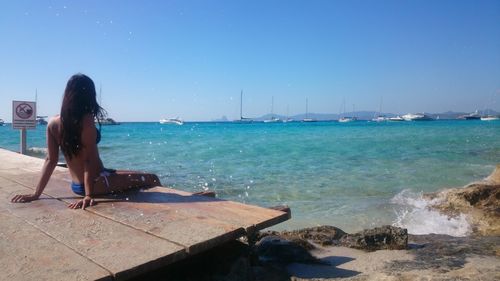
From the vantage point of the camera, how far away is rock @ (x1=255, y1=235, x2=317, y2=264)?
4137 millimetres

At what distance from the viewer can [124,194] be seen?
421 centimetres

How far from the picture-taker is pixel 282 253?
13.9ft

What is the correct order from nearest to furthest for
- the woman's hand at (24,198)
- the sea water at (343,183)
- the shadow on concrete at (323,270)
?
the shadow on concrete at (323,270) → the woman's hand at (24,198) → the sea water at (343,183)

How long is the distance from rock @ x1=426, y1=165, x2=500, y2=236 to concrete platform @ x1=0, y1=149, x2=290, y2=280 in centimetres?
469

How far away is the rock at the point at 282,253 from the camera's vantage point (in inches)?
163

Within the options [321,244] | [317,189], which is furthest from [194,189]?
[321,244]

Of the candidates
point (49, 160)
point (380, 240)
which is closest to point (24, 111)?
point (49, 160)

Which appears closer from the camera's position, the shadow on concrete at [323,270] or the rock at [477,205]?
the shadow on concrete at [323,270]

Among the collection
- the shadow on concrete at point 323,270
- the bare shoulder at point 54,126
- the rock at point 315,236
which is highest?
the bare shoulder at point 54,126

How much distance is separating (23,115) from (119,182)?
7.47 meters

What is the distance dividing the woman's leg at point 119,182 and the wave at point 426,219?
16.3ft

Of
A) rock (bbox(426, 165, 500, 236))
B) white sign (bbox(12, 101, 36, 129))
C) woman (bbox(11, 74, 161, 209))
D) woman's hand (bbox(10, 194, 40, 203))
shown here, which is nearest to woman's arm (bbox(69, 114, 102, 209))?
woman (bbox(11, 74, 161, 209))

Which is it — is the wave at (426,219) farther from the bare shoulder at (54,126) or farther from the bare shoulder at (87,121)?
the bare shoulder at (54,126)

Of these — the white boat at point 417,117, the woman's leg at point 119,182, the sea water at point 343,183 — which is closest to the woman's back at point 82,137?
the woman's leg at point 119,182
